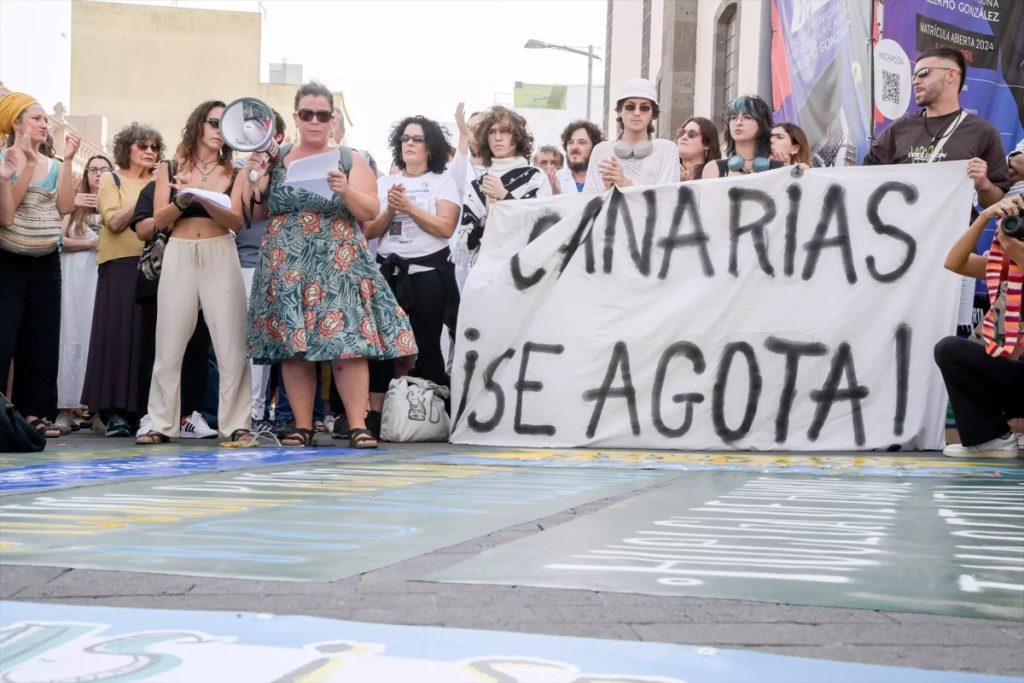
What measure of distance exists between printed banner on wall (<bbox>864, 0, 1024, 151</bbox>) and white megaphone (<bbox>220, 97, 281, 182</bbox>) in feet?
13.6

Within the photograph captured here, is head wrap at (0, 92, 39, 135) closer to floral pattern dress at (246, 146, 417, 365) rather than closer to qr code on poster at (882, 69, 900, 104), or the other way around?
floral pattern dress at (246, 146, 417, 365)

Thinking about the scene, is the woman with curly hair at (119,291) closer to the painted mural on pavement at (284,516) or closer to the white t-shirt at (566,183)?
the white t-shirt at (566,183)

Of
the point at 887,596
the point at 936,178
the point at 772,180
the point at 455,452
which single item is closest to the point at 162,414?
the point at 455,452

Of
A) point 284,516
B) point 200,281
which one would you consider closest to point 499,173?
point 200,281

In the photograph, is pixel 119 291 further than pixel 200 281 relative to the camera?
Yes

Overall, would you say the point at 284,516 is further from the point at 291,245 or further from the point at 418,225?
the point at 418,225

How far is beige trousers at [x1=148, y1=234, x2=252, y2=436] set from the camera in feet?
23.3

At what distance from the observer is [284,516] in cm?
369

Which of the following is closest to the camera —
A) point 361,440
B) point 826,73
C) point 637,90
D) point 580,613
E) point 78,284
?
point 580,613

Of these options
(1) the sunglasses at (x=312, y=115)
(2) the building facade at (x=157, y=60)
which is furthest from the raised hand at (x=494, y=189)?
(2) the building facade at (x=157, y=60)

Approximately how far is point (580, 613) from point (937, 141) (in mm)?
5561

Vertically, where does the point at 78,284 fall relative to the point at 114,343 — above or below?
above

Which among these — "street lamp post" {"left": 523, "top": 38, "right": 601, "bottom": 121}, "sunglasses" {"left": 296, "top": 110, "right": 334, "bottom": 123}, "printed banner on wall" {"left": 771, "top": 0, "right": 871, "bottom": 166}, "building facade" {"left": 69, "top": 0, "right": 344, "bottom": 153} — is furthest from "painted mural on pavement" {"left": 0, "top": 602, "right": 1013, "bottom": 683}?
"building facade" {"left": 69, "top": 0, "right": 344, "bottom": 153}

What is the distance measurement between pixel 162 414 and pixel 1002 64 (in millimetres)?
5679
